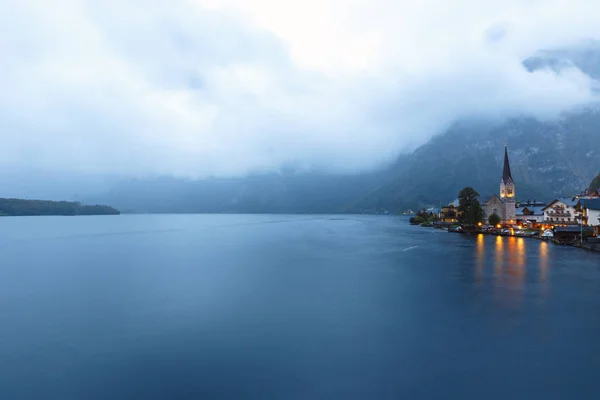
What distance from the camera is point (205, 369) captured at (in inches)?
762

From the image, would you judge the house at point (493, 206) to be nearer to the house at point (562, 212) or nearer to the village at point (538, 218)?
the village at point (538, 218)

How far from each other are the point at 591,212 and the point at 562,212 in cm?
1841

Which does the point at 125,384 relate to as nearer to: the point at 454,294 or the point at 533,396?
the point at 533,396

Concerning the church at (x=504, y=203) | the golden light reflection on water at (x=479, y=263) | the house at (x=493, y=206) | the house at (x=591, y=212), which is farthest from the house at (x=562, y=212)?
the golden light reflection on water at (x=479, y=263)

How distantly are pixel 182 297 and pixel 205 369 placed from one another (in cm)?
1710

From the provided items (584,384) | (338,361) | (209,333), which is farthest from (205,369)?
(584,384)

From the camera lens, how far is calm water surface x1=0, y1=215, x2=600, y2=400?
17.7m

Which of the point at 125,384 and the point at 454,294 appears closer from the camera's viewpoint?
the point at 125,384

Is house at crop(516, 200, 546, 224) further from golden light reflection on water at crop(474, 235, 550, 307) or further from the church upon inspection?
golden light reflection on water at crop(474, 235, 550, 307)

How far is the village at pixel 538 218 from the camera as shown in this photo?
7912cm

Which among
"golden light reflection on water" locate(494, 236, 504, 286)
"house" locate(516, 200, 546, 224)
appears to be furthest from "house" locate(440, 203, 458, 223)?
"golden light reflection on water" locate(494, 236, 504, 286)

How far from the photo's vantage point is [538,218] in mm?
124188

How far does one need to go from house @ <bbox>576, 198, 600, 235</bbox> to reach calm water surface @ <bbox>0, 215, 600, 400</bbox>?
52.4 m

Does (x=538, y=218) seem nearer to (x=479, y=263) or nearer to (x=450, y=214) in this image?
(x=450, y=214)
